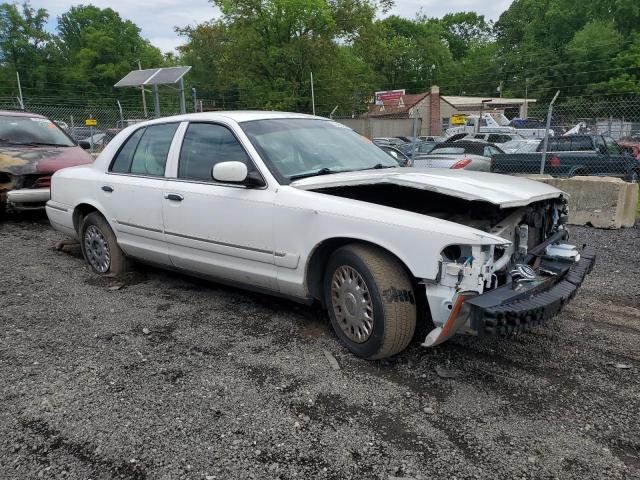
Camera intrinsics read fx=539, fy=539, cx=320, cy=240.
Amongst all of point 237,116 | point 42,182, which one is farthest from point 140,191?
point 42,182

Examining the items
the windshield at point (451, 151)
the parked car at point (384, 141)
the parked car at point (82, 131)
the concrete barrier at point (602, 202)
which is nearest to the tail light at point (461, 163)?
the windshield at point (451, 151)

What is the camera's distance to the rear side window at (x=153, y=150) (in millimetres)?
4688

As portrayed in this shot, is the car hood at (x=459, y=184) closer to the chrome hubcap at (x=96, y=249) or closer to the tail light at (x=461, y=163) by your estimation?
the chrome hubcap at (x=96, y=249)

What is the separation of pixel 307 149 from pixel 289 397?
199 cm

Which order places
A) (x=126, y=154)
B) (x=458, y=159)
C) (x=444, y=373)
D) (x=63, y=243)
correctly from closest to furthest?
(x=444, y=373)
(x=126, y=154)
(x=63, y=243)
(x=458, y=159)

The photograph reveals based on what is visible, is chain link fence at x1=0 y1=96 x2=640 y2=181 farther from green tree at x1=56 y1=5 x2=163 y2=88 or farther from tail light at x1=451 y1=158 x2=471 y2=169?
green tree at x1=56 y1=5 x2=163 y2=88

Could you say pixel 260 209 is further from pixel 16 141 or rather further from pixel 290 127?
pixel 16 141

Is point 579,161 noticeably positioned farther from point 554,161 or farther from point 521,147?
point 521,147

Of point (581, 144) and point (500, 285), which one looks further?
point (581, 144)

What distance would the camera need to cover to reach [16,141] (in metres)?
8.27

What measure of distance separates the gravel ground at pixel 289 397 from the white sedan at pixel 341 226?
1.16 ft

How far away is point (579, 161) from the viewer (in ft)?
39.2

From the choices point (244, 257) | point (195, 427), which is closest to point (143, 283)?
point (244, 257)

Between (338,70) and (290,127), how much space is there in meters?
32.9
